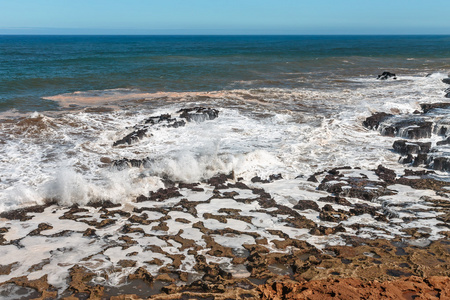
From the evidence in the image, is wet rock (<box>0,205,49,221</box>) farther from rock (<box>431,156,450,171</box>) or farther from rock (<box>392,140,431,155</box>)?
rock (<box>392,140,431,155</box>)

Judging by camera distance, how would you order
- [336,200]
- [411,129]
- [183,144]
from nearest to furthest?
[336,200] → [183,144] → [411,129]

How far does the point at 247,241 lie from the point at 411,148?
26.9 ft

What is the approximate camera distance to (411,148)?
13.0 m

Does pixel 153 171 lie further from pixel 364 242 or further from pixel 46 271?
pixel 364 242

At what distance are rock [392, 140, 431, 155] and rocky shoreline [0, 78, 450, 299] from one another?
1478mm

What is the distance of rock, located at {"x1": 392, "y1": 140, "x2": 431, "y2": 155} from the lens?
42.6 ft

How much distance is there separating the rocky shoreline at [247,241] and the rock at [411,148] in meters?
1.48

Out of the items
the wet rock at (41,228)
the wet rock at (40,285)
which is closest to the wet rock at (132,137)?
the wet rock at (41,228)

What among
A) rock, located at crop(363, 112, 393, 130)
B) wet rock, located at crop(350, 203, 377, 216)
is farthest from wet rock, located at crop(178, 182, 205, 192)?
rock, located at crop(363, 112, 393, 130)

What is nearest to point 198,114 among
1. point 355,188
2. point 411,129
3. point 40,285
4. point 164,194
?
point 164,194

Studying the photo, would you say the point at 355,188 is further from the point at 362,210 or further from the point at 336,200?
the point at 362,210

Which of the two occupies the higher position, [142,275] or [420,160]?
[420,160]

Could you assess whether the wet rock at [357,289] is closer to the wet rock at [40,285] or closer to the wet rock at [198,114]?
the wet rock at [40,285]

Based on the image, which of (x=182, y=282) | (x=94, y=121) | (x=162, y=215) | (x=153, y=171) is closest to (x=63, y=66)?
(x=94, y=121)
